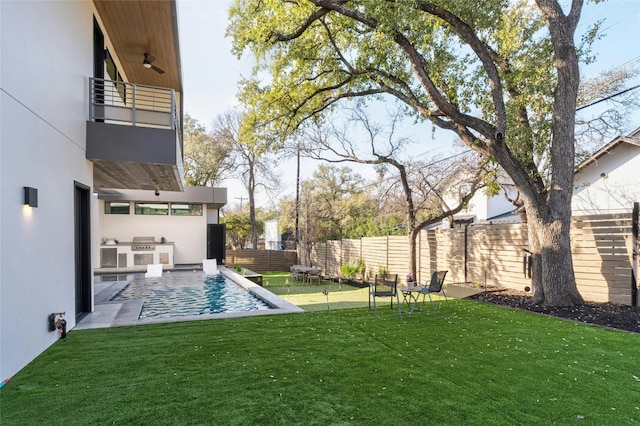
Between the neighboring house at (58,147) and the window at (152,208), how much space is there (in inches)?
360

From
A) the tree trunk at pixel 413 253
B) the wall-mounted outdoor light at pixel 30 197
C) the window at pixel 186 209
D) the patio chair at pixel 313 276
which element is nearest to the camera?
the wall-mounted outdoor light at pixel 30 197

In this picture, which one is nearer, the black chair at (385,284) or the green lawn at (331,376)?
the green lawn at (331,376)

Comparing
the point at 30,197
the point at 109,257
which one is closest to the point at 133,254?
the point at 109,257

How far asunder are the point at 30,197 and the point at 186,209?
15.4 m

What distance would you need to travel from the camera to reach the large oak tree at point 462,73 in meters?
7.23

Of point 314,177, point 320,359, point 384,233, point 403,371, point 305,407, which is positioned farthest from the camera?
point 314,177

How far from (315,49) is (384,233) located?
924 centimetres

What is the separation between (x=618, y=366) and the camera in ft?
13.1

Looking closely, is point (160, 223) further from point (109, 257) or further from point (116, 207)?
point (109, 257)

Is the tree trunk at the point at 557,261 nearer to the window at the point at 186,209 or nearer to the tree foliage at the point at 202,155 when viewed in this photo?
the window at the point at 186,209

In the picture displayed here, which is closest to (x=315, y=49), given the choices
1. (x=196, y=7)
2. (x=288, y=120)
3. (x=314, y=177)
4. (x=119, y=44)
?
(x=288, y=120)

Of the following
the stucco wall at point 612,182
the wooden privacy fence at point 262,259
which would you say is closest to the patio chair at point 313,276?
the wooden privacy fence at point 262,259

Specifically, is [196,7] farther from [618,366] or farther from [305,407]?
[618,366]

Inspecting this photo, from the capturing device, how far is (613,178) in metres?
14.1
